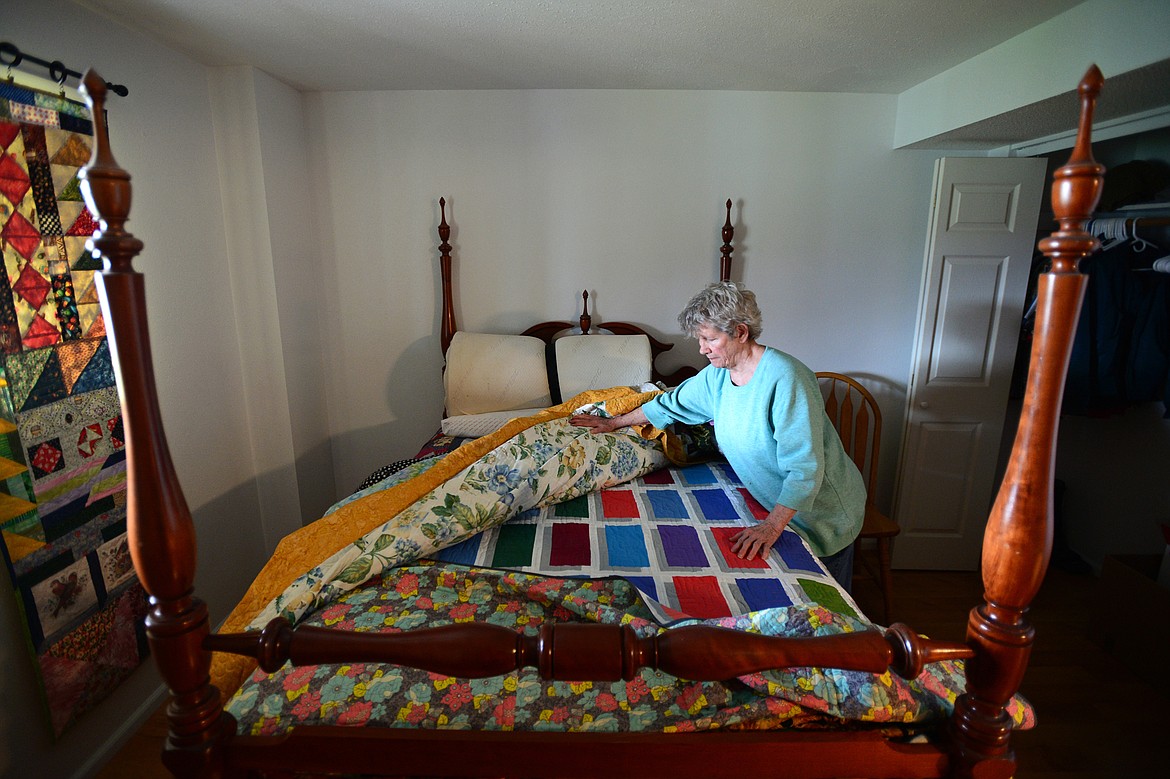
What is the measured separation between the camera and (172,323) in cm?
206

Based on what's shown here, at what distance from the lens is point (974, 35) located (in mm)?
1947

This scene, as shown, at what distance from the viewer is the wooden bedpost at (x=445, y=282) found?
2762mm

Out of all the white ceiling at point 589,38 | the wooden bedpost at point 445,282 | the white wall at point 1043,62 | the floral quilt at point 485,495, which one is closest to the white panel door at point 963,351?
the white wall at point 1043,62

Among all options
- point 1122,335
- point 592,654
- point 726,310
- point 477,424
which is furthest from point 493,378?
point 1122,335

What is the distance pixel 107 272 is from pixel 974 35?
2498 millimetres

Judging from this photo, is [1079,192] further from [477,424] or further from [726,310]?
[477,424]

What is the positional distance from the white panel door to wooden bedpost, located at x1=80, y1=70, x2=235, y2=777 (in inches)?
115

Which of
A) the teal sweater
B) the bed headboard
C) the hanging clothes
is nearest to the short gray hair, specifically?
the teal sweater

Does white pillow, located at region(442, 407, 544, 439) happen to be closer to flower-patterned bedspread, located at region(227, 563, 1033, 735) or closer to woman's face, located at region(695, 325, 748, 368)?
woman's face, located at region(695, 325, 748, 368)

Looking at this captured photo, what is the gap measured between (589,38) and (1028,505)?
6.51 ft

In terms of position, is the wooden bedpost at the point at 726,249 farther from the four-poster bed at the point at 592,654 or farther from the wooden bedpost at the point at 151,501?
the wooden bedpost at the point at 151,501

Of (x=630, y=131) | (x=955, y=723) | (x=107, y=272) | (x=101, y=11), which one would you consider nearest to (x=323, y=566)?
(x=107, y=272)

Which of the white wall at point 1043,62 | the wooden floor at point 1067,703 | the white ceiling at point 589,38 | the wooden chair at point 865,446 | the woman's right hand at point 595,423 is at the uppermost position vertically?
the white ceiling at point 589,38

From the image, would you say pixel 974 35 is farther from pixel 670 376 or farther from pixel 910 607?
pixel 910 607
